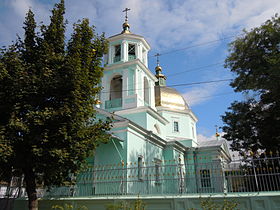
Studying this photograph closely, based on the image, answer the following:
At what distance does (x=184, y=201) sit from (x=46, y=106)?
499 centimetres

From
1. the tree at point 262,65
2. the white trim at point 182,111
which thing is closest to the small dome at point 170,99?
the white trim at point 182,111

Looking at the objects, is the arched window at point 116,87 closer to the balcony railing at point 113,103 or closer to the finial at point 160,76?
the balcony railing at point 113,103

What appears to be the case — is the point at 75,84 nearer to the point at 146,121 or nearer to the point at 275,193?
the point at 275,193

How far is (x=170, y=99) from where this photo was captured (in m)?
24.6

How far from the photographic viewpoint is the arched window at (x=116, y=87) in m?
18.9

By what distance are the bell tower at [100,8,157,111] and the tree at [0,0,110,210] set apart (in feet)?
27.8

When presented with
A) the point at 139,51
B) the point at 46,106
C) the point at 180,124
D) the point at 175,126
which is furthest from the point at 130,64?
the point at 46,106

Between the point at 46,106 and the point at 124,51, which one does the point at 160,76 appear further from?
the point at 46,106

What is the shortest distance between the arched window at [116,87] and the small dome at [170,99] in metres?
5.49

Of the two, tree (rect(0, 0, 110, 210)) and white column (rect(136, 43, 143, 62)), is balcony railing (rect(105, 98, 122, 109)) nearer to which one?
white column (rect(136, 43, 143, 62))


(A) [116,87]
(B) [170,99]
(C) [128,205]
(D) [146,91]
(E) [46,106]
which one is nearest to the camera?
(E) [46,106]

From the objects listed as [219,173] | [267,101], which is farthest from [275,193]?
[267,101]

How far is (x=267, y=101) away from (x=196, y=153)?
7.69 m

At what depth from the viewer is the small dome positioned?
24.2 meters
